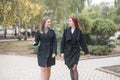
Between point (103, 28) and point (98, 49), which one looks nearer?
point (98, 49)

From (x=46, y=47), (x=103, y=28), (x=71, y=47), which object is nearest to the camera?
(x=71, y=47)

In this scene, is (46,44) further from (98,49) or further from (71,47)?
(98,49)

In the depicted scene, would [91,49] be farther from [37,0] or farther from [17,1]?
[37,0]

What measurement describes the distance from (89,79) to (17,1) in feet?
67.1

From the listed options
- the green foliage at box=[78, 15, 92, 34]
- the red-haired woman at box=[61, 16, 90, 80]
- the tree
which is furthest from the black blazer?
the tree

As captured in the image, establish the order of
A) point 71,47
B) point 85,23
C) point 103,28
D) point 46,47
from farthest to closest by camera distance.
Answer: point 103,28, point 85,23, point 46,47, point 71,47

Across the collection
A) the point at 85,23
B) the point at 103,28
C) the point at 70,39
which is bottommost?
the point at 103,28

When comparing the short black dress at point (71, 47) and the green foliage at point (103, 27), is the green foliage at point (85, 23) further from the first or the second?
the short black dress at point (71, 47)

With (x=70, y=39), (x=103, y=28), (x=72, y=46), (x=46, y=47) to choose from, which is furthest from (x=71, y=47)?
(x=103, y=28)

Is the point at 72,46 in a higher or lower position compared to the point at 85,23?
higher

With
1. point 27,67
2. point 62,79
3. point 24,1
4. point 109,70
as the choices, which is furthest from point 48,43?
point 24,1

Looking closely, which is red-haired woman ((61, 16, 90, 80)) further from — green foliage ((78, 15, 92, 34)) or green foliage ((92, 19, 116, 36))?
green foliage ((92, 19, 116, 36))

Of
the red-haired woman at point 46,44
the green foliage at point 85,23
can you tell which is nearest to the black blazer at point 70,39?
the red-haired woman at point 46,44

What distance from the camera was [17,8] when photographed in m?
32.1
